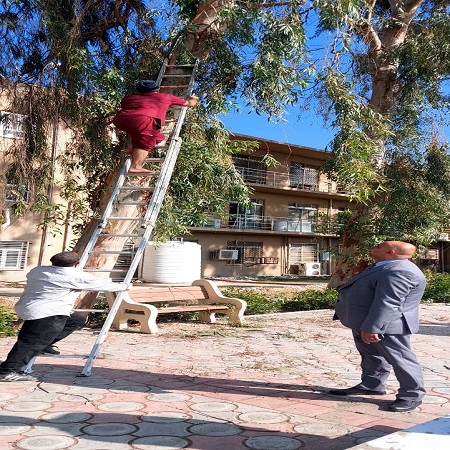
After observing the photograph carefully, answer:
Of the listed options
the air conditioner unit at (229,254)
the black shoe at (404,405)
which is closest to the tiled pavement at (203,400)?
the black shoe at (404,405)

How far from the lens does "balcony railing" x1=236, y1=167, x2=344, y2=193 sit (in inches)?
1476

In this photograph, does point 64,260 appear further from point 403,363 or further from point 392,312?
point 403,363

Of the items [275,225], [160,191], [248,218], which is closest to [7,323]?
[160,191]

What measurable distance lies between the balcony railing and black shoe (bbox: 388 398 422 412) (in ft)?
103

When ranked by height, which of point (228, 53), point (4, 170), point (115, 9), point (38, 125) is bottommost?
point (4, 170)

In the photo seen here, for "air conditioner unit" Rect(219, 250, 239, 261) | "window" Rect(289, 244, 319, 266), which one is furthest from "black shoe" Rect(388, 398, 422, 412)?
"window" Rect(289, 244, 319, 266)

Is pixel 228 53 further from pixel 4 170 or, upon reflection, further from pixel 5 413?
pixel 5 413

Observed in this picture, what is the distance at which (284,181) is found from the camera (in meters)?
39.2

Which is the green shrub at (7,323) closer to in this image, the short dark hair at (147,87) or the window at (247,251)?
the short dark hair at (147,87)

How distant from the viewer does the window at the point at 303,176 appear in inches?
1574

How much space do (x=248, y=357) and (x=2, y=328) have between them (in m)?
4.01

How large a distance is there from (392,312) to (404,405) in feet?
2.54

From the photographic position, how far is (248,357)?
7.34 m

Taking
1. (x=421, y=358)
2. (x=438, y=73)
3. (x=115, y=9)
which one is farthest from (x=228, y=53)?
(x=438, y=73)
